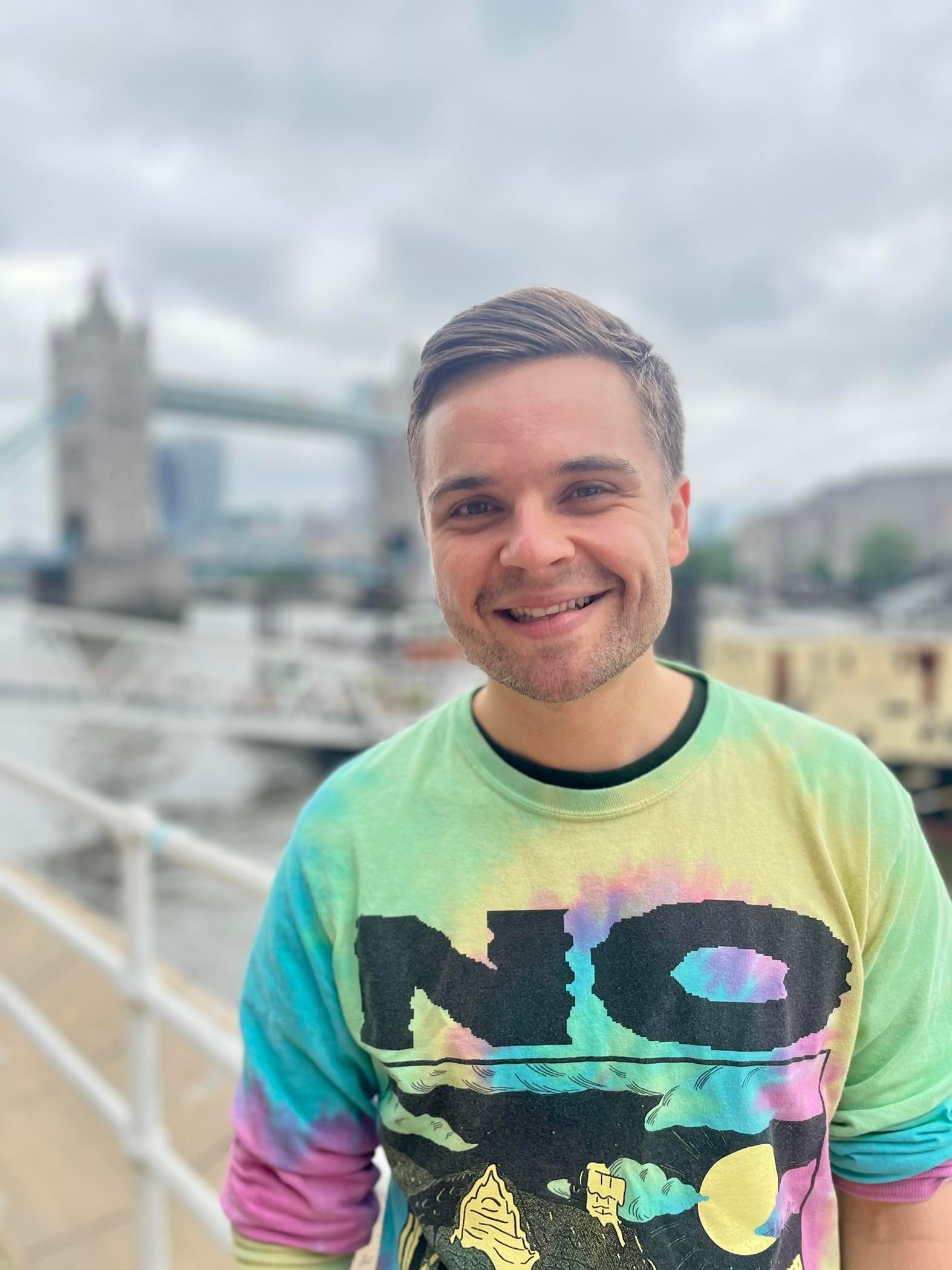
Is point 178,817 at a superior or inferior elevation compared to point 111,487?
inferior

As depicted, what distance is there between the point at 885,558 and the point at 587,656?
5738 cm

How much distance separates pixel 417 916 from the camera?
0.85 meters

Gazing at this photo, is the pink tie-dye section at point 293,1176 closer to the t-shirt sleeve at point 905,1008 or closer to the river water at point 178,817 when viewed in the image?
the t-shirt sleeve at point 905,1008

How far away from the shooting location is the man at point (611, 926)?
0.79 m

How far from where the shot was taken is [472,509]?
0.84 meters

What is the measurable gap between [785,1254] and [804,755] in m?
0.41

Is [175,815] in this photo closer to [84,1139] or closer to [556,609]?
[84,1139]

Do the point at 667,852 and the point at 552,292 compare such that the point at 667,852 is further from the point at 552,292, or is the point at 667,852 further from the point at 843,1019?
the point at 552,292

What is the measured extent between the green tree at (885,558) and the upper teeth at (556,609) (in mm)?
54811

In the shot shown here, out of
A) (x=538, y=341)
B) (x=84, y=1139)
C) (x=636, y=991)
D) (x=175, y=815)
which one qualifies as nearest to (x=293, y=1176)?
(x=636, y=991)

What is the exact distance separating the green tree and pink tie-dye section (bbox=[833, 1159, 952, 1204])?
54.7m

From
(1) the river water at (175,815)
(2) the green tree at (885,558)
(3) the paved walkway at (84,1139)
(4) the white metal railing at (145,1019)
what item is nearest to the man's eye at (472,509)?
(4) the white metal railing at (145,1019)

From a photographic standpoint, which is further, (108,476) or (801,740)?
(108,476)

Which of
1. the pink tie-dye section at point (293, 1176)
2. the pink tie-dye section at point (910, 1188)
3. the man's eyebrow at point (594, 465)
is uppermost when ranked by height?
the man's eyebrow at point (594, 465)
